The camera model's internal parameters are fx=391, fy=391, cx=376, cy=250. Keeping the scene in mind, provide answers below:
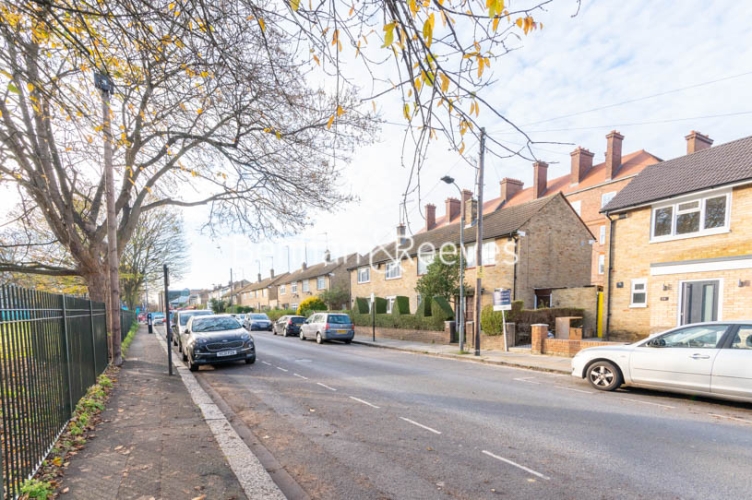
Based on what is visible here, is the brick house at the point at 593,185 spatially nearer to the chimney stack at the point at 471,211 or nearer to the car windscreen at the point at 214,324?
the chimney stack at the point at 471,211

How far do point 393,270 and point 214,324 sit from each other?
58.1 ft

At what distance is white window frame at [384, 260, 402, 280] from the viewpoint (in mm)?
28500

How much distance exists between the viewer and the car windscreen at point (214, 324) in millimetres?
12555

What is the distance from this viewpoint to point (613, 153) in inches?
1241

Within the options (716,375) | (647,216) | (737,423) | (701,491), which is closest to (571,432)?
(701,491)

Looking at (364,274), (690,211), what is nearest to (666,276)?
(690,211)

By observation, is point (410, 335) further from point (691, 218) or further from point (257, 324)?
point (257, 324)

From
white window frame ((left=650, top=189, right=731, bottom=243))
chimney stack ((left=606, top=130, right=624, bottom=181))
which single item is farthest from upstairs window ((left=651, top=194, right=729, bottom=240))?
chimney stack ((left=606, top=130, right=624, bottom=181))

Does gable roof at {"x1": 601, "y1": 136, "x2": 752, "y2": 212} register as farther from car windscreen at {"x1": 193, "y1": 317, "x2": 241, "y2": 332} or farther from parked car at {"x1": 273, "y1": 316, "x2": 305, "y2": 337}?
parked car at {"x1": 273, "y1": 316, "x2": 305, "y2": 337}

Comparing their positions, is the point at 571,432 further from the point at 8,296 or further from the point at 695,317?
the point at 695,317

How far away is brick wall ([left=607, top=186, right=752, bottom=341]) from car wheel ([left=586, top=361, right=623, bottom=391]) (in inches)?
263

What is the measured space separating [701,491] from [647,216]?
13.1m

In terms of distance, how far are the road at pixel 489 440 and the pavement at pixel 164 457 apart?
0.37 metres

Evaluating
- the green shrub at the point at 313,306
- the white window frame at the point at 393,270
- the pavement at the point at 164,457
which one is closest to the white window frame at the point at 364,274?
the white window frame at the point at 393,270
